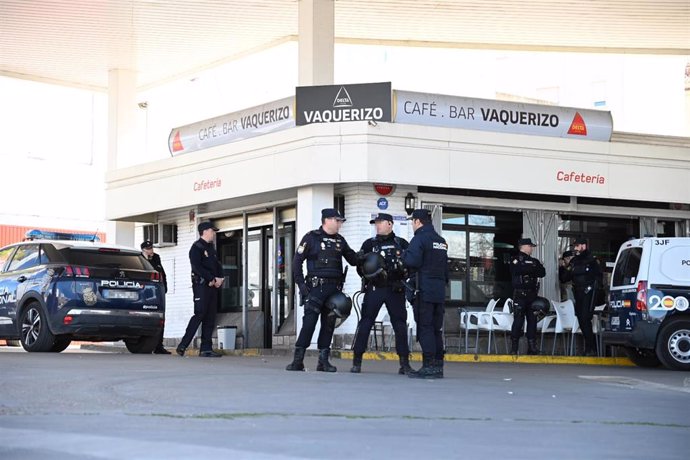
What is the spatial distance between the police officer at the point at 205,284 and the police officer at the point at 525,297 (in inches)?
210

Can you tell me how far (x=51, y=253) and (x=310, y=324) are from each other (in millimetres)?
5027

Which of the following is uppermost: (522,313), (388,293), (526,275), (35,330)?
(526,275)

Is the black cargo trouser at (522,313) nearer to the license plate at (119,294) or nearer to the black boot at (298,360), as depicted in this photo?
the license plate at (119,294)

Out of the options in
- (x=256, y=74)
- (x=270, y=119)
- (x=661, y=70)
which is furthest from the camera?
(x=661, y=70)

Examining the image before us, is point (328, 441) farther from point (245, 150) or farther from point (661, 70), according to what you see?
point (661, 70)

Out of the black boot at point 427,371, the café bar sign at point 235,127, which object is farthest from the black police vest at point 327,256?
the café bar sign at point 235,127

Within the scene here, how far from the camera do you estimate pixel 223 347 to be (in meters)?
21.5

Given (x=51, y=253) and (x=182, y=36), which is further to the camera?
(x=182, y=36)

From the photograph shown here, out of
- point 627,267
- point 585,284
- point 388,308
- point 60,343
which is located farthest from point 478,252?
point 388,308

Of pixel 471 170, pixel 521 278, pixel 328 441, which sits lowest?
pixel 328 441

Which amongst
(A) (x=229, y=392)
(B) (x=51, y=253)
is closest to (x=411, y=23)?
(B) (x=51, y=253)

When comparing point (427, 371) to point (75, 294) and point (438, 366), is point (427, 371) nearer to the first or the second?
point (438, 366)

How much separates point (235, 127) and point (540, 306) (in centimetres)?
674

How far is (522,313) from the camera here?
19.4m
